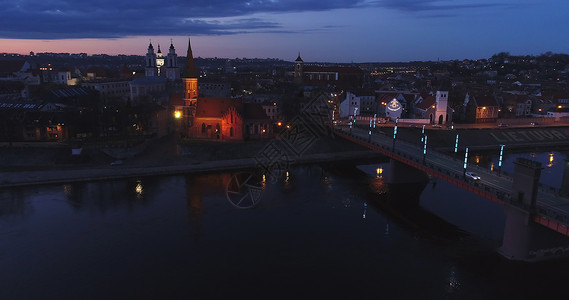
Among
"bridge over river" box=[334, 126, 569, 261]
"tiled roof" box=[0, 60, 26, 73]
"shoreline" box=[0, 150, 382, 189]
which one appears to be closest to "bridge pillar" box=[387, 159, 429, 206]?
"shoreline" box=[0, 150, 382, 189]

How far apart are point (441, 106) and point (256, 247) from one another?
66655 mm

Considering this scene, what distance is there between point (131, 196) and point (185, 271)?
20332mm

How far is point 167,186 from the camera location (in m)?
53.2

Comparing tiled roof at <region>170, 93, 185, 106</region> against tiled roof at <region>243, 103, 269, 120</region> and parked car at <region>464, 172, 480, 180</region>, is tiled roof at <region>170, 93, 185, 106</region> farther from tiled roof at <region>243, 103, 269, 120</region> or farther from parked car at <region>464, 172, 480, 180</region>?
parked car at <region>464, 172, 480, 180</region>

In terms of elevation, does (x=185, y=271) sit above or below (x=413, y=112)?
below

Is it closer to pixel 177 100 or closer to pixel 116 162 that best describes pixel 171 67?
pixel 177 100

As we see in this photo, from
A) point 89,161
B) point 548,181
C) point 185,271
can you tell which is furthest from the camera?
point 89,161

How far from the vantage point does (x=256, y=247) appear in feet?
118

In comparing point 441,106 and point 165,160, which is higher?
point 441,106

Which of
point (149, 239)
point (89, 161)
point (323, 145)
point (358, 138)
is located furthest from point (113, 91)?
point (149, 239)

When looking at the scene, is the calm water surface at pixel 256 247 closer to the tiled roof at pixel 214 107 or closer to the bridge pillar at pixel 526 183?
the bridge pillar at pixel 526 183

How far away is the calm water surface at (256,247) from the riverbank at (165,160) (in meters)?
3.97

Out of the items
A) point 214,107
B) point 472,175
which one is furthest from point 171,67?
point 472,175

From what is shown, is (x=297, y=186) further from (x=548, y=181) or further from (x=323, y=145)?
(x=548, y=181)
